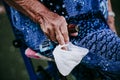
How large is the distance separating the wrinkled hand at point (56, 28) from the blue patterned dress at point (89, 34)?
13 centimetres

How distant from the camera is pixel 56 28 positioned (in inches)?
75.2

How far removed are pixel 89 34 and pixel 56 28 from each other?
23 cm

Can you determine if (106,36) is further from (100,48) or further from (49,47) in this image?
(49,47)

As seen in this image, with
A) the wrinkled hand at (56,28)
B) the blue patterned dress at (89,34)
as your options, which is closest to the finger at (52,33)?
the wrinkled hand at (56,28)

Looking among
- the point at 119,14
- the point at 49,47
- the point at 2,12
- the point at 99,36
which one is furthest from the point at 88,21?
the point at 2,12

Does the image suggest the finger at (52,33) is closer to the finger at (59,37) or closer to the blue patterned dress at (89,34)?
the finger at (59,37)

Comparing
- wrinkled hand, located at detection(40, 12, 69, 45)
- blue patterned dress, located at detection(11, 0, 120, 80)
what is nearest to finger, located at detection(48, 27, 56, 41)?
wrinkled hand, located at detection(40, 12, 69, 45)

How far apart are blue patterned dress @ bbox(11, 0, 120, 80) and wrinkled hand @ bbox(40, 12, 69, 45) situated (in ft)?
0.43

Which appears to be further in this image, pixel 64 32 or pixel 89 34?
pixel 89 34

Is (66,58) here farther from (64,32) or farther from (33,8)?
(33,8)

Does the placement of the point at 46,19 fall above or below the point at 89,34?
above

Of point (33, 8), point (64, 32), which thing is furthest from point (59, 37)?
point (33, 8)

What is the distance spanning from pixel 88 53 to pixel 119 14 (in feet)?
14.0

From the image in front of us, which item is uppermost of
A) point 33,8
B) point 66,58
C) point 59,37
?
point 33,8
